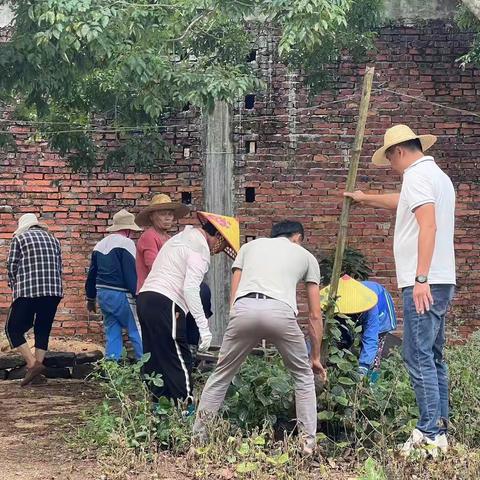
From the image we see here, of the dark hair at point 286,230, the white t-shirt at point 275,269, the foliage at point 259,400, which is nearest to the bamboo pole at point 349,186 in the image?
the white t-shirt at point 275,269

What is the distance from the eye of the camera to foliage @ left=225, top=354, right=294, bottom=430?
5270 millimetres

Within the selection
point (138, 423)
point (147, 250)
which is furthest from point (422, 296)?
point (147, 250)

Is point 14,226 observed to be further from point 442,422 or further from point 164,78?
point 442,422

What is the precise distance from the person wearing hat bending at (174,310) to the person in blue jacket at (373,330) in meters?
1.11

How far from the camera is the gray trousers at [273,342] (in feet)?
16.0

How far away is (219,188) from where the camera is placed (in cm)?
934

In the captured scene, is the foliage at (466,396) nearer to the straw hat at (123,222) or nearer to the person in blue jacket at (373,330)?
the person in blue jacket at (373,330)

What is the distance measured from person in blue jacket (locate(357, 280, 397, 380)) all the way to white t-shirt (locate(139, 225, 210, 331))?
1155 millimetres

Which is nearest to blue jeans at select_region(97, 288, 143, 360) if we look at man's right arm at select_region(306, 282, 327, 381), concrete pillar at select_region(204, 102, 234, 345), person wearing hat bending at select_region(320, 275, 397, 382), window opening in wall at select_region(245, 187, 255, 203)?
concrete pillar at select_region(204, 102, 234, 345)

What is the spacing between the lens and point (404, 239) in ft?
15.4

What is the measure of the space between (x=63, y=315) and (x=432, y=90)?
15.6 ft

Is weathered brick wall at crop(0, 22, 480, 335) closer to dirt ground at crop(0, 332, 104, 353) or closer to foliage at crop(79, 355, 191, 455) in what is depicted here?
dirt ground at crop(0, 332, 104, 353)

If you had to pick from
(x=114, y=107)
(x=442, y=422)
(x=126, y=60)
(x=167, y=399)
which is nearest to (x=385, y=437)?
(x=442, y=422)

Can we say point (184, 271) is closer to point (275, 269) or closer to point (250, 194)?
point (275, 269)
